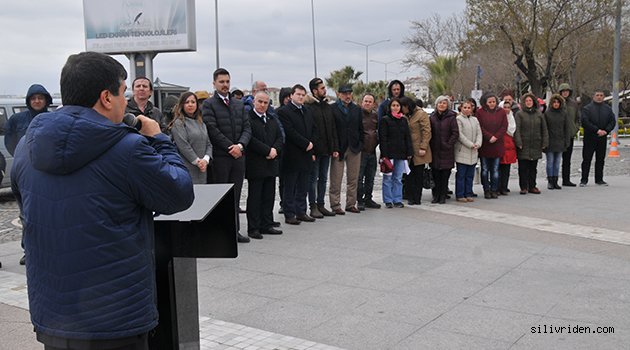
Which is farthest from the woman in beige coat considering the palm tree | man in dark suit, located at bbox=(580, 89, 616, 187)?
Result: the palm tree

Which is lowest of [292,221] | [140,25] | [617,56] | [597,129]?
[292,221]

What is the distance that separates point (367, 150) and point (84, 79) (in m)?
8.24

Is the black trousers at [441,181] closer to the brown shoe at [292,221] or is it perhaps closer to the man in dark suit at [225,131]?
the brown shoe at [292,221]

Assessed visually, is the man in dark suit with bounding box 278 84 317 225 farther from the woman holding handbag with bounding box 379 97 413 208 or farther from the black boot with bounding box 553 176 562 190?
the black boot with bounding box 553 176 562 190

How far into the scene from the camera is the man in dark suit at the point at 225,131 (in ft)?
26.8

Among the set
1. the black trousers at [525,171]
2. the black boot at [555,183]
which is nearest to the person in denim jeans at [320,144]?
the black trousers at [525,171]

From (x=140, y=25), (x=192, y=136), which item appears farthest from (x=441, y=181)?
(x=140, y=25)

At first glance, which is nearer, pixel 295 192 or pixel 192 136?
pixel 192 136

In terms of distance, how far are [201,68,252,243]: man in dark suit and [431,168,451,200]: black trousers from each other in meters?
4.22

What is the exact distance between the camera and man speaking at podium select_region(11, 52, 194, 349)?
246 cm

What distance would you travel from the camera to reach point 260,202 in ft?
28.5

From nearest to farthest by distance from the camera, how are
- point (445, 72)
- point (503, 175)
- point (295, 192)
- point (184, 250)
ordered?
point (184, 250)
point (295, 192)
point (503, 175)
point (445, 72)

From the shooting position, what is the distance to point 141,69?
72.7 ft

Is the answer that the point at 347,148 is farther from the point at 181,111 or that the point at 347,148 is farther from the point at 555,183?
the point at 555,183
